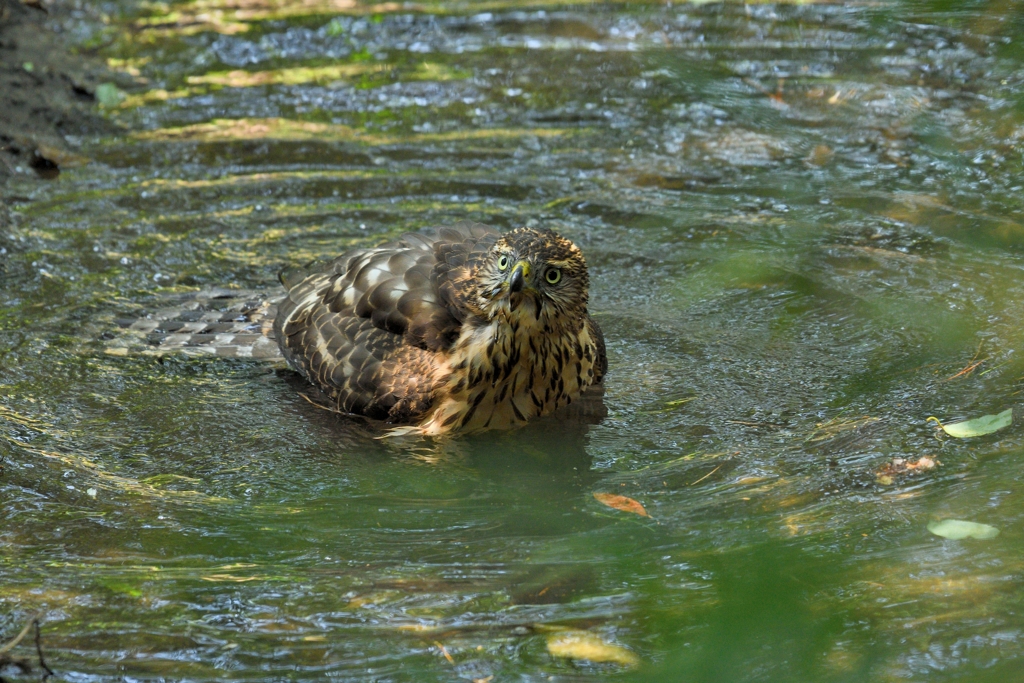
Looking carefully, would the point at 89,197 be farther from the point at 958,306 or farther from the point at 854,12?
the point at 854,12

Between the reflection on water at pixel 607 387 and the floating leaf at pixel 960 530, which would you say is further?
the floating leaf at pixel 960 530

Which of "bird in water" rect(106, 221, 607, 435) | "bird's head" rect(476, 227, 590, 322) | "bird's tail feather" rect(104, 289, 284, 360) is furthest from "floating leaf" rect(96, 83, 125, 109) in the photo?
"bird's head" rect(476, 227, 590, 322)

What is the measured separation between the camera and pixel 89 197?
7.88 m

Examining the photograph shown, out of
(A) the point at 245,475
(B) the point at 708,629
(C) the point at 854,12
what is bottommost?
(A) the point at 245,475

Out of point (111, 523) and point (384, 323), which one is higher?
point (384, 323)

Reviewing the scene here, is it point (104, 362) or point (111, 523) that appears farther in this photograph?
point (104, 362)

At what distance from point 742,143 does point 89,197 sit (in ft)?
16.3

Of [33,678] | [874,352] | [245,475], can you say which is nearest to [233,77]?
[245,475]

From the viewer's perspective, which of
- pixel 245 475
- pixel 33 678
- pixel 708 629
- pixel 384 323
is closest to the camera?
pixel 708 629

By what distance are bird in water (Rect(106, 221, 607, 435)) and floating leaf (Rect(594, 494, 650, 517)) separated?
95 centimetres

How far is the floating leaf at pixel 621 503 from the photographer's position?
4359mm

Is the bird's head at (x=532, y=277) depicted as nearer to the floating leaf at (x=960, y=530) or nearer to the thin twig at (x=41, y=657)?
the floating leaf at (x=960, y=530)

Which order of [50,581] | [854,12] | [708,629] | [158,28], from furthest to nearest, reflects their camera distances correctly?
[158,28]
[50,581]
[854,12]
[708,629]

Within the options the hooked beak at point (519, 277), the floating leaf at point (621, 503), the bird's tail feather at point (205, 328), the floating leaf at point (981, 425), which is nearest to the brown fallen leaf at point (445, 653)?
the floating leaf at point (621, 503)
